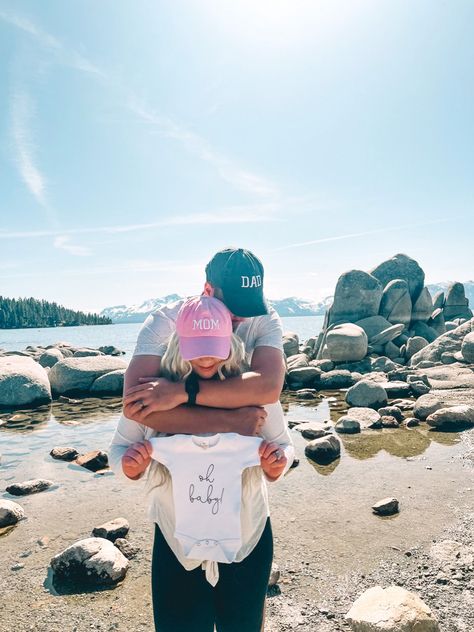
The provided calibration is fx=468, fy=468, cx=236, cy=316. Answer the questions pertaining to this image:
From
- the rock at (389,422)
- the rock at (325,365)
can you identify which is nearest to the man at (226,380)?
the rock at (389,422)

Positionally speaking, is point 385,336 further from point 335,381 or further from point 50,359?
point 50,359

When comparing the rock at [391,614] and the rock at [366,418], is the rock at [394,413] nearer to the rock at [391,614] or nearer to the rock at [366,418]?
the rock at [366,418]

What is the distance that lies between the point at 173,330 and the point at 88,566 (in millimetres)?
3027

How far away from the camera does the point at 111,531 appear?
5.12 meters

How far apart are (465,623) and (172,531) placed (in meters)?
2.65

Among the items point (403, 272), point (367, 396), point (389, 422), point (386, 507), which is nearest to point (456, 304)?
point (403, 272)

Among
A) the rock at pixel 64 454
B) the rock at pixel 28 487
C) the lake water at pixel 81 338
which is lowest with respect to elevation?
the lake water at pixel 81 338

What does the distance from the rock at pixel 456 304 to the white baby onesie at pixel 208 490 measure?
1342 inches

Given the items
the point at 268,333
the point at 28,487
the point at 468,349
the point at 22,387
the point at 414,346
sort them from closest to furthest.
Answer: the point at 268,333, the point at 28,487, the point at 22,387, the point at 468,349, the point at 414,346

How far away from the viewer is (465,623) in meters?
3.46

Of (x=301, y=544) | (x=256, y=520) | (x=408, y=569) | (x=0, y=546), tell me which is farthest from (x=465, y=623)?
(x=0, y=546)

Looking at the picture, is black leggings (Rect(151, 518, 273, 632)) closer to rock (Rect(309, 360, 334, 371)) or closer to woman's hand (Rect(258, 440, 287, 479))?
woman's hand (Rect(258, 440, 287, 479))

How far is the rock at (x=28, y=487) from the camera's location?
6.70 metres

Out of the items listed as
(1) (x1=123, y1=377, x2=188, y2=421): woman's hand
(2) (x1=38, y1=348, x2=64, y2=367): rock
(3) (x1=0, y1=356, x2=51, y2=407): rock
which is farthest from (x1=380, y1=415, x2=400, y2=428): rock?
(2) (x1=38, y1=348, x2=64, y2=367): rock
